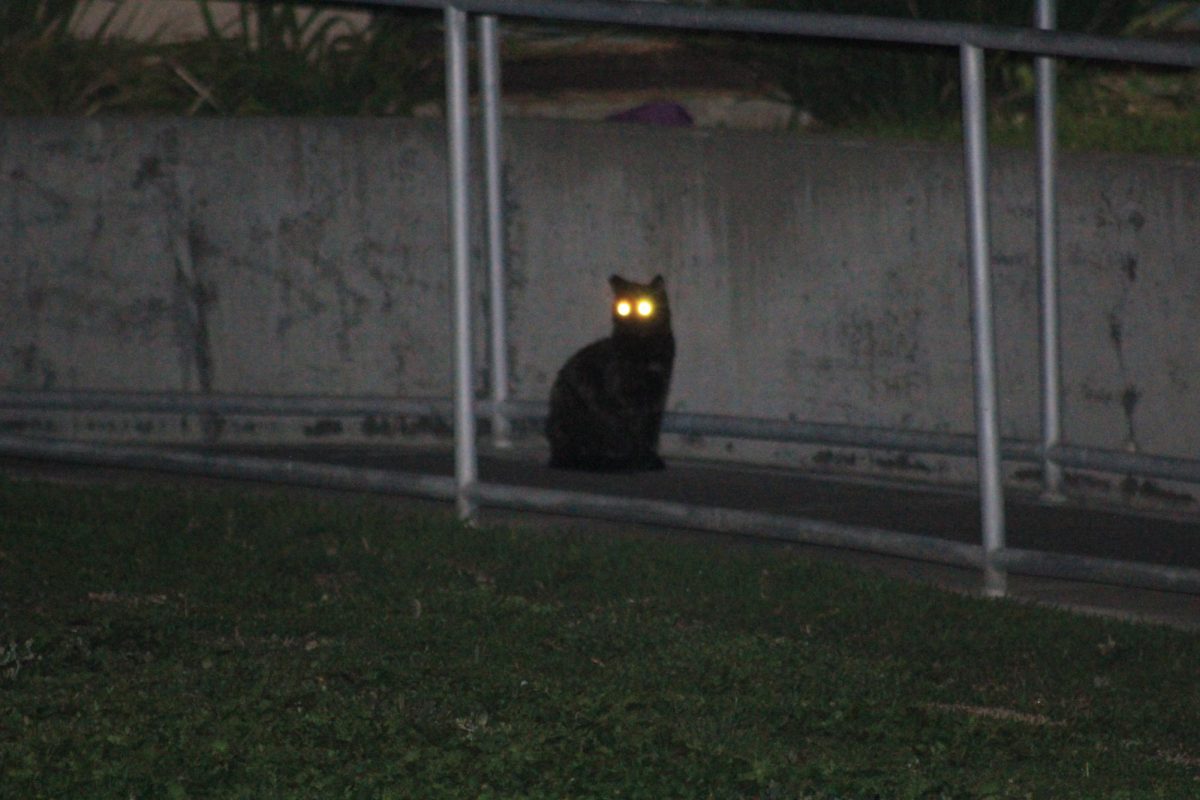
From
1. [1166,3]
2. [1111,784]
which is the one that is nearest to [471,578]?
[1111,784]

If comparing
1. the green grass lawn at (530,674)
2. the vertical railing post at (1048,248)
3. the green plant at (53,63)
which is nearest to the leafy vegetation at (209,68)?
the green plant at (53,63)

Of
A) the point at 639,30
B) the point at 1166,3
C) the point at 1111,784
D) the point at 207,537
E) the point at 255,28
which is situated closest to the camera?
the point at 1111,784

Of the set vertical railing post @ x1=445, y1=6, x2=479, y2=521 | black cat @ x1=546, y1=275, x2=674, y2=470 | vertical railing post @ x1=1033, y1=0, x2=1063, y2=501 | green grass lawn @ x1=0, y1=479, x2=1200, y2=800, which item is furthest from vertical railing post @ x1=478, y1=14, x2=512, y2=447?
vertical railing post @ x1=1033, y1=0, x2=1063, y2=501

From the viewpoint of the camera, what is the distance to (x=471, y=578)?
7.32 m

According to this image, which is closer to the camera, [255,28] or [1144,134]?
[1144,134]

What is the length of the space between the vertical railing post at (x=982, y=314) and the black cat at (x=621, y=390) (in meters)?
2.89

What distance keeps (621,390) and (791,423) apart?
1724mm

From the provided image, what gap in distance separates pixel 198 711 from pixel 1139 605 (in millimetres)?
3465

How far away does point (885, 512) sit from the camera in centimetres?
891

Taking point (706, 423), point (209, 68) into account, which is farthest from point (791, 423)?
point (209, 68)

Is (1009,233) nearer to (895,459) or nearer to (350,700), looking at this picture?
(895,459)

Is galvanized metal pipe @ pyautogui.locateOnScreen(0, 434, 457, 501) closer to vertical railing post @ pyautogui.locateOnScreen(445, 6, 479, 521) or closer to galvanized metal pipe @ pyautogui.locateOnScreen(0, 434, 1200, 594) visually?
galvanized metal pipe @ pyautogui.locateOnScreen(0, 434, 1200, 594)

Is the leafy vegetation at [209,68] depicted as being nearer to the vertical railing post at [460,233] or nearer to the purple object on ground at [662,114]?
the purple object on ground at [662,114]

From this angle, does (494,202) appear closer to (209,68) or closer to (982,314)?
(982,314)
